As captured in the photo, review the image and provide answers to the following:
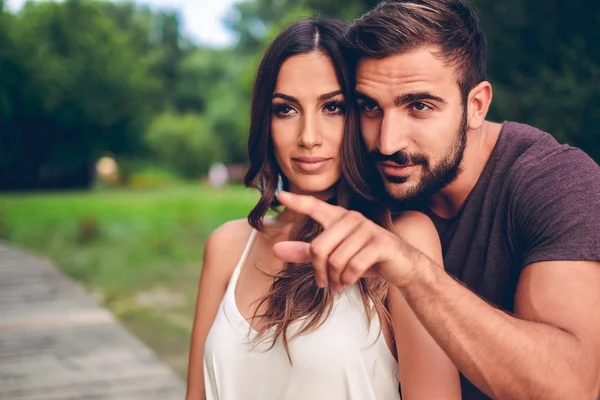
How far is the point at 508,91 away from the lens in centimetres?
442

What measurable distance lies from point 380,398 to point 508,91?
3.10 metres

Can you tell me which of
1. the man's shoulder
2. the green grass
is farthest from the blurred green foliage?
the green grass

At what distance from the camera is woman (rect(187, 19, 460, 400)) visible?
1785mm

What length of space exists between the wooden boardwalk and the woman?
6.70ft

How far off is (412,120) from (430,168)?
0.52 ft

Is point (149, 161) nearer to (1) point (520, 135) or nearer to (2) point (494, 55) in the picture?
(2) point (494, 55)

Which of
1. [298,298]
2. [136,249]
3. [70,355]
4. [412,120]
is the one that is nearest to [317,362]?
[298,298]

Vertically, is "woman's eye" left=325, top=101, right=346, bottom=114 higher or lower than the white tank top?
higher

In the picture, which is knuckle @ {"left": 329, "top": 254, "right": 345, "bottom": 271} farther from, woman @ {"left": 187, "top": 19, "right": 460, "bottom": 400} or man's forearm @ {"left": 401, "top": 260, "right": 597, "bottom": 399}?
woman @ {"left": 187, "top": 19, "right": 460, "bottom": 400}

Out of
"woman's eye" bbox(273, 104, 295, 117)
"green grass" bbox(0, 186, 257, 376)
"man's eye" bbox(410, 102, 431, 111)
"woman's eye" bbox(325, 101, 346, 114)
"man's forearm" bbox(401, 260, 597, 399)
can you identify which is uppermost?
"man's eye" bbox(410, 102, 431, 111)

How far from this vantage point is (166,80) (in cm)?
4184

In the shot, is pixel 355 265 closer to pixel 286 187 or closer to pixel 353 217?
pixel 353 217

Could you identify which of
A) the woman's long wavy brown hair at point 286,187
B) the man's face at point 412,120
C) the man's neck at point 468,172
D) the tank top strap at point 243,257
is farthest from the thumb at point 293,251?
the man's neck at point 468,172

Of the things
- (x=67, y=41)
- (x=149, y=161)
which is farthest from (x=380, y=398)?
(x=149, y=161)
